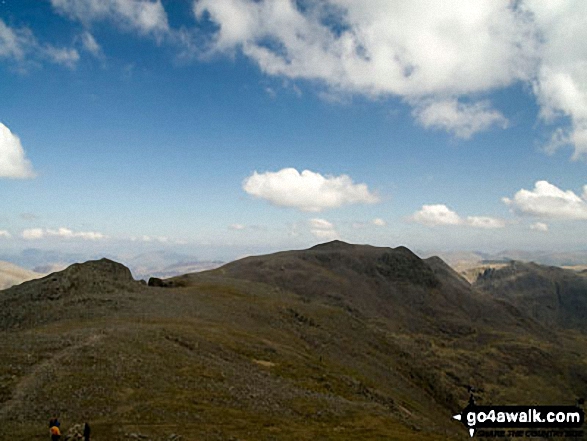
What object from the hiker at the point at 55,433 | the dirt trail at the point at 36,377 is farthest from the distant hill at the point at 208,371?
the hiker at the point at 55,433

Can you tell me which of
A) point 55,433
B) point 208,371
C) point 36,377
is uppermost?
point 36,377

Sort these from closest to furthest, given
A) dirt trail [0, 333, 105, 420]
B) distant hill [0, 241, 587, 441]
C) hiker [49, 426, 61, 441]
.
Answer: hiker [49, 426, 61, 441] < dirt trail [0, 333, 105, 420] < distant hill [0, 241, 587, 441]

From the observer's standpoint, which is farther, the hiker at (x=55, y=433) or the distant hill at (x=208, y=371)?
the distant hill at (x=208, y=371)

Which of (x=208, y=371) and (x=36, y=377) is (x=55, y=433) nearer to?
(x=36, y=377)

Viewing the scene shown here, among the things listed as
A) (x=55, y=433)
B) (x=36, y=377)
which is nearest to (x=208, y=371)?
(x=36, y=377)

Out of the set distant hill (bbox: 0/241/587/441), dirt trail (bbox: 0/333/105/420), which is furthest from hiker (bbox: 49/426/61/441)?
dirt trail (bbox: 0/333/105/420)

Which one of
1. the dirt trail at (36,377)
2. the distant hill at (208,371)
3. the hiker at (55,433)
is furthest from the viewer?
the distant hill at (208,371)

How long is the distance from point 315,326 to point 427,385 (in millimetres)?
35197

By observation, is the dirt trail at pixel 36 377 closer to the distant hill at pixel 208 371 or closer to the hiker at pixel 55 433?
the distant hill at pixel 208 371

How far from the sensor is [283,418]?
154ft

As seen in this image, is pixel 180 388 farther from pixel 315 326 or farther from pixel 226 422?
pixel 315 326

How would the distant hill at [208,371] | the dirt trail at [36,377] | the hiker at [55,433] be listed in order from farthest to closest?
the distant hill at [208,371] → the dirt trail at [36,377] → the hiker at [55,433]

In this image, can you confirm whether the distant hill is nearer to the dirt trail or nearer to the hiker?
the dirt trail

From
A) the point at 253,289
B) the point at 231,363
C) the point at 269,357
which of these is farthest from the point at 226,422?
the point at 253,289
